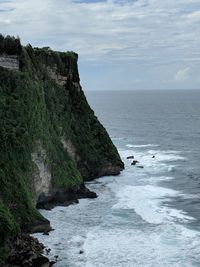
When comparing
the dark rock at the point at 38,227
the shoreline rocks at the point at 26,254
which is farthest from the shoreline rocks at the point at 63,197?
the shoreline rocks at the point at 26,254

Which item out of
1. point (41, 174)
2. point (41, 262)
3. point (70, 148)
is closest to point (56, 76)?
point (70, 148)

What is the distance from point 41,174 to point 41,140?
438 centimetres

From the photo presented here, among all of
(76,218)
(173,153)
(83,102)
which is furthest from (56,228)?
(173,153)

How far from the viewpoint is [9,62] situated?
196 ft

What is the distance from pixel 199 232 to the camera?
4884cm

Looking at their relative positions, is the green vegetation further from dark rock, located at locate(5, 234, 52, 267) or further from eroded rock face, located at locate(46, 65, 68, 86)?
dark rock, located at locate(5, 234, 52, 267)

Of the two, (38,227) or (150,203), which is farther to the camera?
(150,203)

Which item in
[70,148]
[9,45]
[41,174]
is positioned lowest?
[41,174]

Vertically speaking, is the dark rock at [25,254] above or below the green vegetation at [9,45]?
below

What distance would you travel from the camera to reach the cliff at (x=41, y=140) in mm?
47469

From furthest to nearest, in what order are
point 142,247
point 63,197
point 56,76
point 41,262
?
point 56,76 → point 63,197 → point 142,247 → point 41,262

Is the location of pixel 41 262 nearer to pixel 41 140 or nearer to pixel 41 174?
pixel 41 174

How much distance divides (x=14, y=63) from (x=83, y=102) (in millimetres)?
19451

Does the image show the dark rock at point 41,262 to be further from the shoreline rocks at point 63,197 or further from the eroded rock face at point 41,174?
the shoreline rocks at point 63,197
